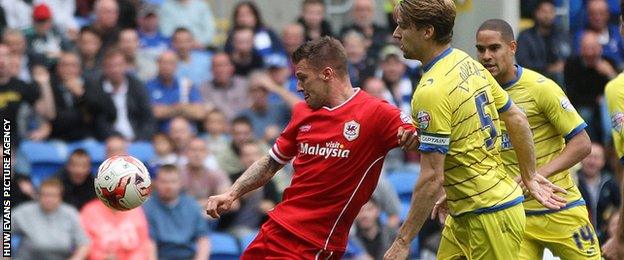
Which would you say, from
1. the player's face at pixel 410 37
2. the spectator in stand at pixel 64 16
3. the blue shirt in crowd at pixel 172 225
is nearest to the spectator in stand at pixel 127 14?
the spectator in stand at pixel 64 16

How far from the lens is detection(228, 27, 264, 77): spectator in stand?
54.2ft

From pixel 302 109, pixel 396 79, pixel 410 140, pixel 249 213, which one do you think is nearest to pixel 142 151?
pixel 249 213

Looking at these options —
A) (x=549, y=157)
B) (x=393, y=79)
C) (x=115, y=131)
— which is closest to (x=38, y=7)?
(x=115, y=131)

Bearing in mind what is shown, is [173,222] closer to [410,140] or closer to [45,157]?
[45,157]

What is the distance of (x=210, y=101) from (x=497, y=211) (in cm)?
817

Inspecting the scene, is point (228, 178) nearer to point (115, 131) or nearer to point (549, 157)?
point (115, 131)

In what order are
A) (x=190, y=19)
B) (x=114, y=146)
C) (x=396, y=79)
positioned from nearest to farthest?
(x=114, y=146) < (x=396, y=79) < (x=190, y=19)

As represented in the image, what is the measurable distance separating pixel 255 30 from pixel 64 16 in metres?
2.40

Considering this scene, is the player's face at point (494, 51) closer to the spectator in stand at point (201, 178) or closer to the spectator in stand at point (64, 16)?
the spectator in stand at point (201, 178)

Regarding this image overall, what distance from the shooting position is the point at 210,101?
16109 millimetres

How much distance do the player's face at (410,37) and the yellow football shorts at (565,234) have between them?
1.93 meters

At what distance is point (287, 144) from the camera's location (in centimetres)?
893

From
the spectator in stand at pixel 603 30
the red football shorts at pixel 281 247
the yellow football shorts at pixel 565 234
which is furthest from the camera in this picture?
the spectator in stand at pixel 603 30

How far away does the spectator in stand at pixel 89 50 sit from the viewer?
1573cm
